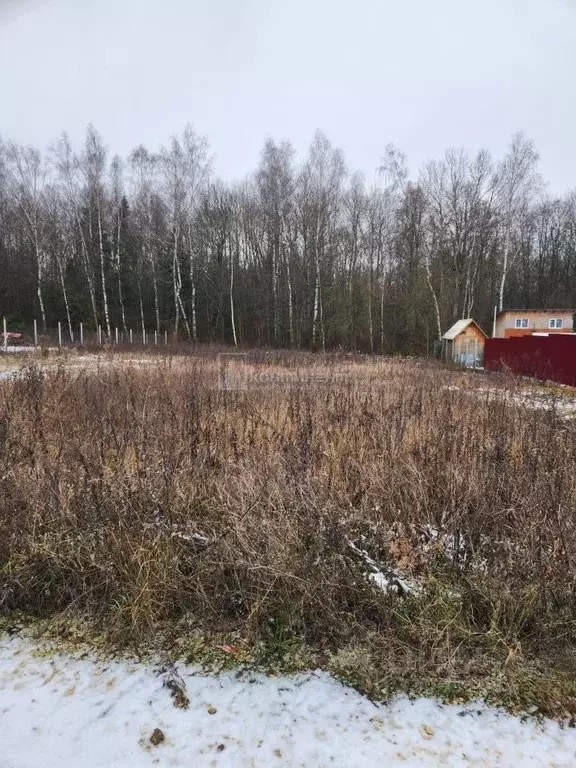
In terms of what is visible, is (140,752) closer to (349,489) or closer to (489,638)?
(489,638)

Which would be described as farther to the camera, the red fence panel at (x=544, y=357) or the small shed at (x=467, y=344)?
the small shed at (x=467, y=344)

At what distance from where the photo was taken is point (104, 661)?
1.89m

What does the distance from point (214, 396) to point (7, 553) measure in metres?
3.74

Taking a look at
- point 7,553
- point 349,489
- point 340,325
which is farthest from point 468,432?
point 340,325

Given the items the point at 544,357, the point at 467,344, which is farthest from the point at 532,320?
the point at 544,357

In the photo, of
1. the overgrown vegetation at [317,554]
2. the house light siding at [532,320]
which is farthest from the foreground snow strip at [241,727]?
the house light siding at [532,320]

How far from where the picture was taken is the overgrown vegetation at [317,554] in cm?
190

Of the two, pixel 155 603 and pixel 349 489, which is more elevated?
pixel 349 489

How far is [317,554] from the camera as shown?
2.25 meters

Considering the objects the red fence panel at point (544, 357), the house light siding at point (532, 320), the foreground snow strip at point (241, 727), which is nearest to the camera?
the foreground snow strip at point (241, 727)

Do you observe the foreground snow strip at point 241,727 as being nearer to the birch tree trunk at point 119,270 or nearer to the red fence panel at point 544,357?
the red fence panel at point 544,357

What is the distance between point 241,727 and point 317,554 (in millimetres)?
846

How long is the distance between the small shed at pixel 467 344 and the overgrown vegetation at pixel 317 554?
18000 millimetres

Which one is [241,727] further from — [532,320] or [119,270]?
[532,320]
